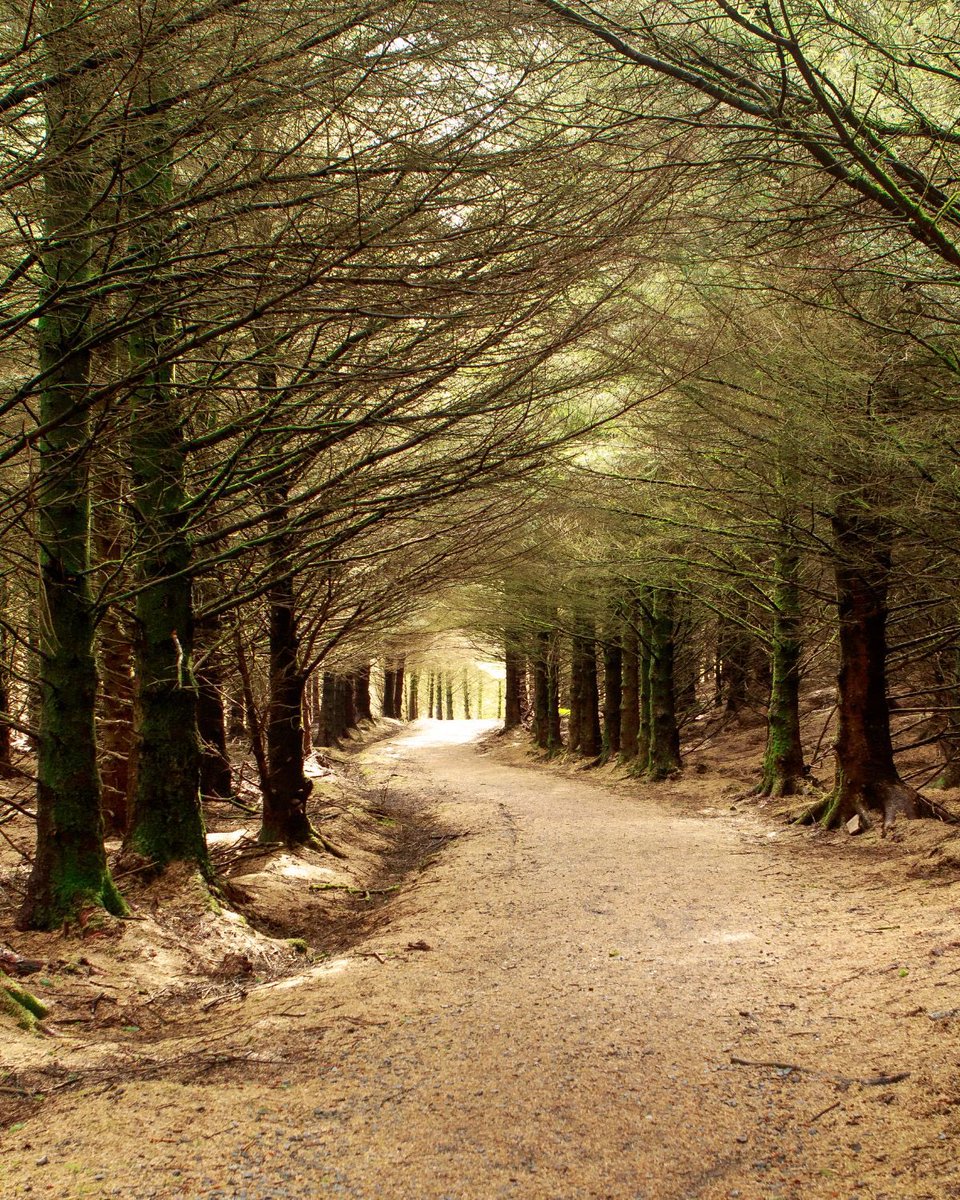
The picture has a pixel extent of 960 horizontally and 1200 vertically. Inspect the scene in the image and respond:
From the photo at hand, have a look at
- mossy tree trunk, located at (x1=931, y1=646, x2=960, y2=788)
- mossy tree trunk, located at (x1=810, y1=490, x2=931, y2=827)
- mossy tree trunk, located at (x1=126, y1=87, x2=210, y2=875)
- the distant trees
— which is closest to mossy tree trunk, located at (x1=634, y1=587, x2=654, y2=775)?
mossy tree trunk, located at (x1=931, y1=646, x2=960, y2=788)

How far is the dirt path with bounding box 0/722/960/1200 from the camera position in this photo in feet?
8.93

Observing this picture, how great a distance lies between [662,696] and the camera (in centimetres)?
1599

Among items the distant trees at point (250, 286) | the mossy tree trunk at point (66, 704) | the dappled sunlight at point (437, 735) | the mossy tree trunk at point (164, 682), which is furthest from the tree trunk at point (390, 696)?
the mossy tree trunk at point (66, 704)

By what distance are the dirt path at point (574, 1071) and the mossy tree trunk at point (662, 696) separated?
9.13 meters

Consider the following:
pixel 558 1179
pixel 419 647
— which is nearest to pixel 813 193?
pixel 558 1179

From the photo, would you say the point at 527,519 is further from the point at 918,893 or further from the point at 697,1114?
the point at 697,1114

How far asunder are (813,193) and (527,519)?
4100 millimetres

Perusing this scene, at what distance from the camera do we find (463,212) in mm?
4203

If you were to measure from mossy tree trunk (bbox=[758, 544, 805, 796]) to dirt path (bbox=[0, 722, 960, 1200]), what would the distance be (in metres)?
5.73

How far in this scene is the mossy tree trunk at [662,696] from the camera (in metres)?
15.9

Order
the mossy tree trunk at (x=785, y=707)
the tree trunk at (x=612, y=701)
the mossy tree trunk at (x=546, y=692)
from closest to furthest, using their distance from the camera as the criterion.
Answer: the mossy tree trunk at (x=785, y=707) < the tree trunk at (x=612, y=701) < the mossy tree trunk at (x=546, y=692)

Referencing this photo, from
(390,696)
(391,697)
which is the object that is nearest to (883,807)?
(391,697)

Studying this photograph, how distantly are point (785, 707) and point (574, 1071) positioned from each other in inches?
381

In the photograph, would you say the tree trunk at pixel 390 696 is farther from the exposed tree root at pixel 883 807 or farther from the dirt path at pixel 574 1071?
the dirt path at pixel 574 1071
